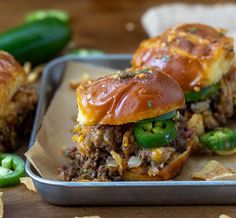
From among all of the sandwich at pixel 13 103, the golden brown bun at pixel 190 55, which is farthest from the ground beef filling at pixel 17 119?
the golden brown bun at pixel 190 55

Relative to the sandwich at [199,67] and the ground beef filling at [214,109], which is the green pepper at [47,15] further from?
the ground beef filling at [214,109]

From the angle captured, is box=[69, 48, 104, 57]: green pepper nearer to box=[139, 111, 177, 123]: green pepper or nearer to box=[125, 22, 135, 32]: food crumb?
box=[125, 22, 135, 32]: food crumb

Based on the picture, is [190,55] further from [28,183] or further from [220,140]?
[28,183]

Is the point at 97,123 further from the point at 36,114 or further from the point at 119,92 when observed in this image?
the point at 36,114

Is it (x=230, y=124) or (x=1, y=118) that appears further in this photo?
(x=230, y=124)

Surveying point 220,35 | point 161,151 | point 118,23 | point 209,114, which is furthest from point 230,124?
point 118,23

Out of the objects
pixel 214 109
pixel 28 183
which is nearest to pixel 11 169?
pixel 28 183

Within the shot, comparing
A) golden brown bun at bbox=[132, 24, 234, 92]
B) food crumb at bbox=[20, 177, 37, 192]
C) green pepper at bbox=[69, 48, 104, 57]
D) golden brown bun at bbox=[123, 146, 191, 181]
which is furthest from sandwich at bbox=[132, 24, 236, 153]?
green pepper at bbox=[69, 48, 104, 57]
